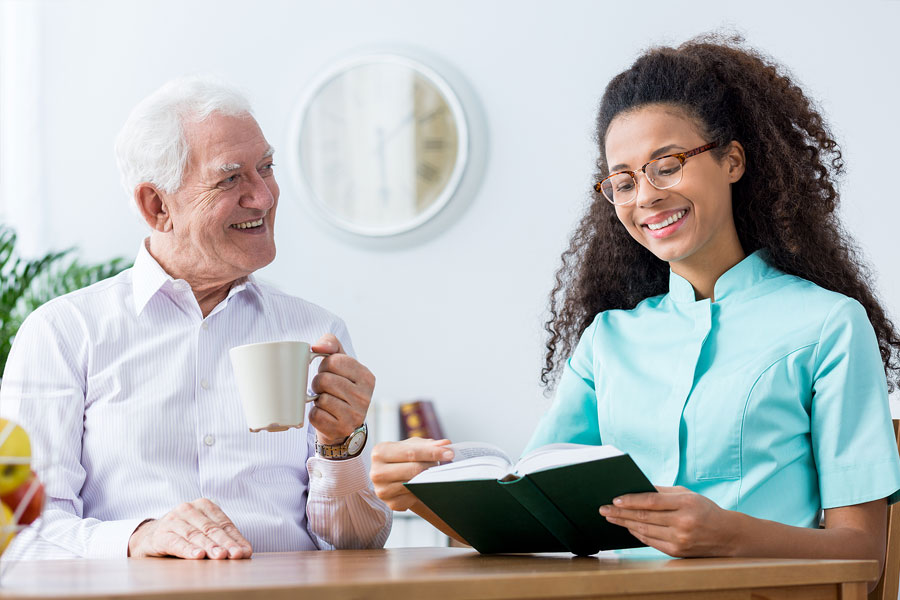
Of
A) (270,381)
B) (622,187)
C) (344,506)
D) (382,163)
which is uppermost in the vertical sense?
(382,163)

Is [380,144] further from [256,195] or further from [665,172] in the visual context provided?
[665,172]

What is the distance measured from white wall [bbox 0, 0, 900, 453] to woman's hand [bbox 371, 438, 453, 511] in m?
1.84

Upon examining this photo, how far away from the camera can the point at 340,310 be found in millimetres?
3174

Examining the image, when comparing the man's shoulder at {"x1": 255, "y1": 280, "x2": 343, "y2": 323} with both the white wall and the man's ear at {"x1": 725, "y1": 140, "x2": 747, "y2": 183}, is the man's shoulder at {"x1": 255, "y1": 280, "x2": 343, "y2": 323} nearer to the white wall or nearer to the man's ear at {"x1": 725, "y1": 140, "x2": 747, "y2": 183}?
the man's ear at {"x1": 725, "y1": 140, "x2": 747, "y2": 183}

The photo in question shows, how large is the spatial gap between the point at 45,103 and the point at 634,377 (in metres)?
2.75

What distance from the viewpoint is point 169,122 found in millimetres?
1600

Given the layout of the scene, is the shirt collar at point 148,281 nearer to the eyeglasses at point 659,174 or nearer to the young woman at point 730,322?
the young woman at point 730,322

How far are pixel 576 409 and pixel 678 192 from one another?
1.24 ft

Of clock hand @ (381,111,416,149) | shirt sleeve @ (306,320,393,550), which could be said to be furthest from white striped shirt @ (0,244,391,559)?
clock hand @ (381,111,416,149)

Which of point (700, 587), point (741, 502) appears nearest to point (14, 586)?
point (700, 587)

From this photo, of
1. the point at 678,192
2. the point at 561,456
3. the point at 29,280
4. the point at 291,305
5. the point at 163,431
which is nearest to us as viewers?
the point at 561,456

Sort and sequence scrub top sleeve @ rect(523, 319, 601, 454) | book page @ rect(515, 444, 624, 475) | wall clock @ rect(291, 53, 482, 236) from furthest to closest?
wall clock @ rect(291, 53, 482, 236)
scrub top sleeve @ rect(523, 319, 601, 454)
book page @ rect(515, 444, 624, 475)

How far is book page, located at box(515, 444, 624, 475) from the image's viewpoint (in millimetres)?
891

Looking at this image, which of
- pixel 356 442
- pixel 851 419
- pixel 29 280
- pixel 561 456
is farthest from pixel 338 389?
pixel 29 280
